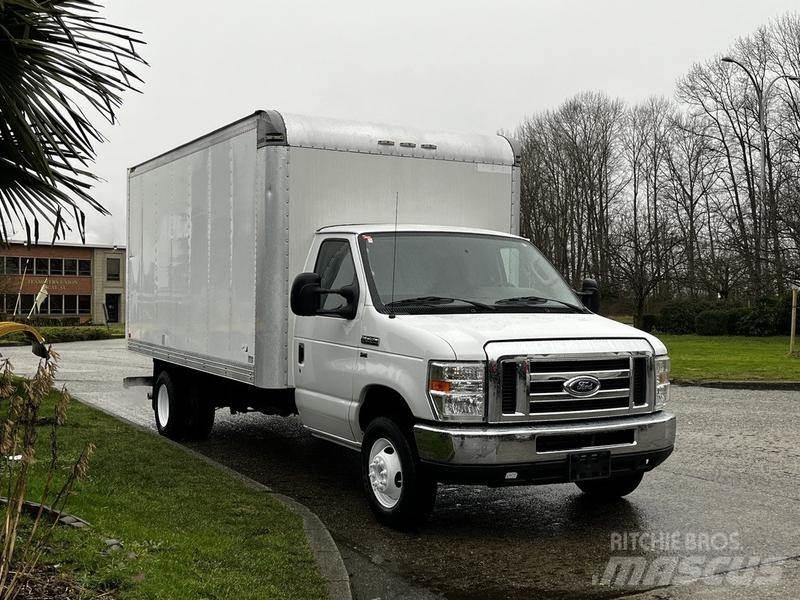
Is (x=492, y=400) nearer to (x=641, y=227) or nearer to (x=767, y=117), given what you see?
(x=767, y=117)

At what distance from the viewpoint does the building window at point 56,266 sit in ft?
272

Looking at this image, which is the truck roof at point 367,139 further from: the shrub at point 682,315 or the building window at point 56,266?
the building window at point 56,266

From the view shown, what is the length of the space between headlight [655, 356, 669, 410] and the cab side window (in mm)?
2455

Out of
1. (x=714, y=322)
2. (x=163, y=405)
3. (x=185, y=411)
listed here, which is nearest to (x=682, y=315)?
(x=714, y=322)

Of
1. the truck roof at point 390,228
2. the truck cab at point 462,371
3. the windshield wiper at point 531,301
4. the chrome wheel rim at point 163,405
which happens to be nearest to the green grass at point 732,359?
the chrome wheel rim at point 163,405

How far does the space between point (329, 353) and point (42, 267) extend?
80.7 metres

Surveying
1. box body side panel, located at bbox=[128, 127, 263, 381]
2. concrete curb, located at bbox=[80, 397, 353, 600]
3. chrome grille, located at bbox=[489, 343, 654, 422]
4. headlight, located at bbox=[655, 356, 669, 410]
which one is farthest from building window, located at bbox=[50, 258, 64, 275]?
chrome grille, located at bbox=[489, 343, 654, 422]

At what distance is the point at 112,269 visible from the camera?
8688cm

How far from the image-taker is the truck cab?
20.7ft

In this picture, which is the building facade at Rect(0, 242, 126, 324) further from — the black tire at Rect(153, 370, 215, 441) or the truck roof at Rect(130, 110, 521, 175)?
the truck roof at Rect(130, 110, 521, 175)

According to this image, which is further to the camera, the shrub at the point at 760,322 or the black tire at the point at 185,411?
the shrub at the point at 760,322

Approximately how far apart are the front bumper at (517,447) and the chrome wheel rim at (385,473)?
0.39m

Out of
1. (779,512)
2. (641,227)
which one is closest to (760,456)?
(779,512)

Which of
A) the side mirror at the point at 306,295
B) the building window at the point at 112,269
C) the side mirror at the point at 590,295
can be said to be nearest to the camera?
the side mirror at the point at 306,295
